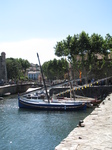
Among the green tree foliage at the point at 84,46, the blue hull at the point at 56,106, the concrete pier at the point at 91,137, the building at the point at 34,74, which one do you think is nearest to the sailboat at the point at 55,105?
the blue hull at the point at 56,106

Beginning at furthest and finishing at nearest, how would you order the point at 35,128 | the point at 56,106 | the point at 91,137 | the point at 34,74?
the point at 34,74 → the point at 56,106 → the point at 35,128 → the point at 91,137

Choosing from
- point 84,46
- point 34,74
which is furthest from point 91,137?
point 34,74

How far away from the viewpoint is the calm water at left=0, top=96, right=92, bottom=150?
50.1 ft

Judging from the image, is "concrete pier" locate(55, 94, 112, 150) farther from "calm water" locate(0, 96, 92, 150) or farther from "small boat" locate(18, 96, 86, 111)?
"small boat" locate(18, 96, 86, 111)

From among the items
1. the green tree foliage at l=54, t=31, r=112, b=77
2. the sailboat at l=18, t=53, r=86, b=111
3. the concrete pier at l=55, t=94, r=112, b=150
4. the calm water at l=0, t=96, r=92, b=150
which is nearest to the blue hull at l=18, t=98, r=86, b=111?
the sailboat at l=18, t=53, r=86, b=111

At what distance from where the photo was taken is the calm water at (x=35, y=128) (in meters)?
15.3

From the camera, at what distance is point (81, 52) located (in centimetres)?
5231

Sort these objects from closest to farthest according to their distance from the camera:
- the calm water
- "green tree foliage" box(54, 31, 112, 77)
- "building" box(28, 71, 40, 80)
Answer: the calm water < "green tree foliage" box(54, 31, 112, 77) < "building" box(28, 71, 40, 80)

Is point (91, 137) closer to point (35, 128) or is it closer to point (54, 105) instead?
point (35, 128)

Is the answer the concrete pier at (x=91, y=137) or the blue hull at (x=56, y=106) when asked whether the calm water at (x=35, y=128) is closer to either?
the blue hull at (x=56, y=106)

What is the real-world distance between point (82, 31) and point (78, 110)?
27254 millimetres

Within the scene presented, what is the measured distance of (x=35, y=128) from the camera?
65.9ft

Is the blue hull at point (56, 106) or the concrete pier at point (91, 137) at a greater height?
the concrete pier at point (91, 137)

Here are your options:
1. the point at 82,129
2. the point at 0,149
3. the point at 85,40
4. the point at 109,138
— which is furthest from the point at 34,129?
the point at 85,40
